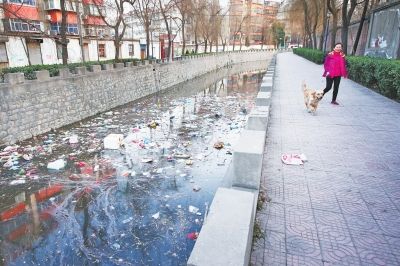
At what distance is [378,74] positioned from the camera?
10.2 meters

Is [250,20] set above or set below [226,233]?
above

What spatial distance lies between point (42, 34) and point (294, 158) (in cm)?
2293

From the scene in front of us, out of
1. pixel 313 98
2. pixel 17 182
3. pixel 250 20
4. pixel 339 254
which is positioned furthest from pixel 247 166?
pixel 250 20

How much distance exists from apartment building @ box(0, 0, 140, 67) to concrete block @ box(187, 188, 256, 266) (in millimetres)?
18237

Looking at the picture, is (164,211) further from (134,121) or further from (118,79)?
(118,79)

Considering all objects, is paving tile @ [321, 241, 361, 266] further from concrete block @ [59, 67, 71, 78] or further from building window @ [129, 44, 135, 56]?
building window @ [129, 44, 135, 56]

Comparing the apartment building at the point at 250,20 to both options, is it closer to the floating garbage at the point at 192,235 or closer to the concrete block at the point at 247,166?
the floating garbage at the point at 192,235

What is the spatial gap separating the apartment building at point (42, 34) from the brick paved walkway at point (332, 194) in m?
16.5

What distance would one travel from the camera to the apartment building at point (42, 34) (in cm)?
2169

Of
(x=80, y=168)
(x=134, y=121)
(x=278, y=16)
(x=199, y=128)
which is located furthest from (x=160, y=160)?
(x=278, y=16)

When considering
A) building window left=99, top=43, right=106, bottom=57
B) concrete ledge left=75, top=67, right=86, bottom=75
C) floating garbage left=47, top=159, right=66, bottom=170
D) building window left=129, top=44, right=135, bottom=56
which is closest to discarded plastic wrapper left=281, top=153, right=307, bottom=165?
floating garbage left=47, top=159, right=66, bottom=170

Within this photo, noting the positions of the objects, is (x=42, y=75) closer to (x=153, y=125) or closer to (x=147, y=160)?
(x=153, y=125)

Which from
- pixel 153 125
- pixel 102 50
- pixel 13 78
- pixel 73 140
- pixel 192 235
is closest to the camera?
pixel 192 235

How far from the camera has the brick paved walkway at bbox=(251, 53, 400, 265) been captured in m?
2.81
